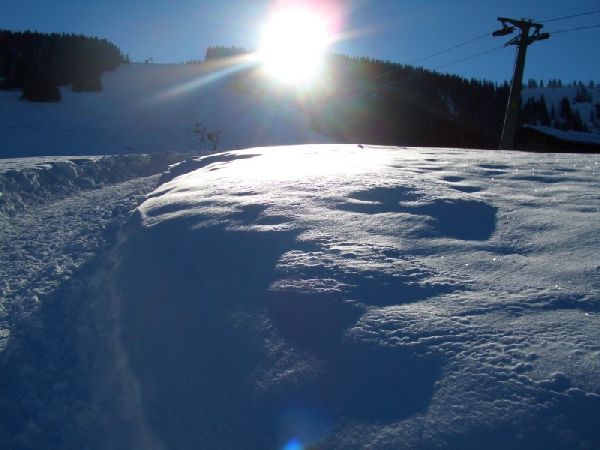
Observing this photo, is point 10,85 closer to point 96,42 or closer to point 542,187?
point 96,42

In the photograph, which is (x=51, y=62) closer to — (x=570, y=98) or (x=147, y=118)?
(x=147, y=118)

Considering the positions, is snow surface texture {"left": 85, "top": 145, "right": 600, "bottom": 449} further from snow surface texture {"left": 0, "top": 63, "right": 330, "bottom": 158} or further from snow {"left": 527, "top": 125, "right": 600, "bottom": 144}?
snow {"left": 527, "top": 125, "right": 600, "bottom": 144}

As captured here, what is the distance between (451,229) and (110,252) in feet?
11.8

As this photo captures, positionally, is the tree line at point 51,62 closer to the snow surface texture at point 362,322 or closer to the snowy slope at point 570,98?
the snow surface texture at point 362,322

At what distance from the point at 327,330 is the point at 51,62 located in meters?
39.1

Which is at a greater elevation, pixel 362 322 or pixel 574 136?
pixel 574 136

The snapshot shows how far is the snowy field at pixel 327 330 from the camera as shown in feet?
7.36

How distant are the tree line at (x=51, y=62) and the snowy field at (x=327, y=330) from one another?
28.8 meters

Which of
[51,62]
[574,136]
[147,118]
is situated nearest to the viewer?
[147,118]

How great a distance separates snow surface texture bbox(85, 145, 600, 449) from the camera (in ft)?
7.25

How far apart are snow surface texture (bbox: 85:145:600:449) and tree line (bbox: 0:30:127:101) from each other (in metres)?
29.5

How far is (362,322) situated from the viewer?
9.40ft

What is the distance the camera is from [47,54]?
3653cm

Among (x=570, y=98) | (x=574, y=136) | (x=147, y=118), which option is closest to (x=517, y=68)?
(x=147, y=118)
